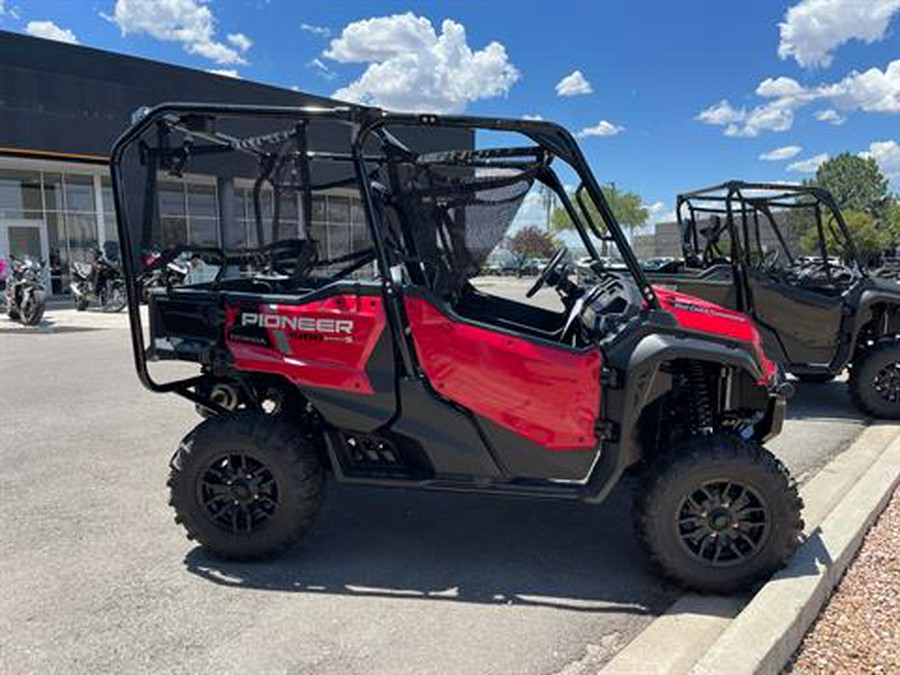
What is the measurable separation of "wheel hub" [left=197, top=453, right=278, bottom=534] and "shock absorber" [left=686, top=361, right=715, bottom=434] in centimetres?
219

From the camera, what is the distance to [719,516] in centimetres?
338

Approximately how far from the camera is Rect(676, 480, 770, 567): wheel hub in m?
3.36

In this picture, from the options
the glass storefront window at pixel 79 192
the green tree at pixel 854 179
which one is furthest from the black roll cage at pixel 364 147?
the green tree at pixel 854 179

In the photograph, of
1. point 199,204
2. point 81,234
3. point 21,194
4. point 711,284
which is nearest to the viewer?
point 711,284

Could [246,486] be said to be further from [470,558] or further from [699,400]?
[699,400]

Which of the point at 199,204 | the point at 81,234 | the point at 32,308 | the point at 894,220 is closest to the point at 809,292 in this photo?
the point at 199,204

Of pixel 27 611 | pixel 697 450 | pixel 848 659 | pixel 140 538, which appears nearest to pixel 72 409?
pixel 140 538

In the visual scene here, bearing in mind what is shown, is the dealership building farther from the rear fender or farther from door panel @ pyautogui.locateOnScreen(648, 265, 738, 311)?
Result: the rear fender

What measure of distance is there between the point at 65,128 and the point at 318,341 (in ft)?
70.2

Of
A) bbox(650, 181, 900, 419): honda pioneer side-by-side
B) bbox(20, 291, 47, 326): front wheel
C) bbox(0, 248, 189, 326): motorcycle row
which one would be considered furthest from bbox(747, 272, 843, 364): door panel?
bbox(20, 291, 47, 326): front wheel

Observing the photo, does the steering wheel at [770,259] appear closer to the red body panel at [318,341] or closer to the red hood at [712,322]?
the red hood at [712,322]

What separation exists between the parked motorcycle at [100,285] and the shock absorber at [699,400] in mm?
17242

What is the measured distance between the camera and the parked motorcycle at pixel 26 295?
14.9 meters

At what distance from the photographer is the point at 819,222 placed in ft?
26.4
